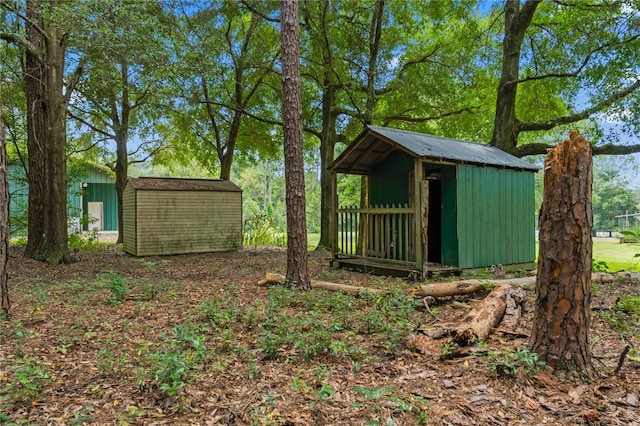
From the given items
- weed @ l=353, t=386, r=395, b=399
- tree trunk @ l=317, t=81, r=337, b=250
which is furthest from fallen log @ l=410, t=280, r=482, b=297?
tree trunk @ l=317, t=81, r=337, b=250

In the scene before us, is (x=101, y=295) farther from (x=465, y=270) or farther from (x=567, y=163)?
(x=465, y=270)

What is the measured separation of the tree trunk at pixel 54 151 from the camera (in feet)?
29.5

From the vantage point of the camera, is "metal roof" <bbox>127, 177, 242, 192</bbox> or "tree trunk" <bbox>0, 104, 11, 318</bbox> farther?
"metal roof" <bbox>127, 177, 242, 192</bbox>

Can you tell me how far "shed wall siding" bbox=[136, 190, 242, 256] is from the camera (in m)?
12.5

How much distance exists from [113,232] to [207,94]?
13493 millimetres

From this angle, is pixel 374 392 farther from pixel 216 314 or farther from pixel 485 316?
pixel 216 314

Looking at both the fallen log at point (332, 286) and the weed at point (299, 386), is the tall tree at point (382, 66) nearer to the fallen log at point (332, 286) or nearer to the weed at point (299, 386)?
the fallen log at point (332, 286)

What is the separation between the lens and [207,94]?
51.1 feet

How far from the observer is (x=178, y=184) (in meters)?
13.5

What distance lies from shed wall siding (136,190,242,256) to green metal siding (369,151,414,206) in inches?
228

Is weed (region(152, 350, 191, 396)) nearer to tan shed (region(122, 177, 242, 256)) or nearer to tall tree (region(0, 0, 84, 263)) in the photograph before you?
tall tree (region(0, 0, 84, 263))

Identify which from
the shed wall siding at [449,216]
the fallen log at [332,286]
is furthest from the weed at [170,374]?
the shed wall siding at [449,216]

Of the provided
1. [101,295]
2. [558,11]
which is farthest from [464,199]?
[558,11]

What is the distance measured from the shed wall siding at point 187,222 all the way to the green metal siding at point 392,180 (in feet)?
19.0
